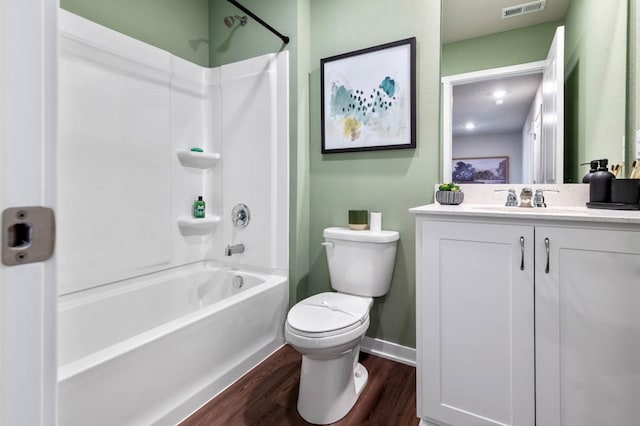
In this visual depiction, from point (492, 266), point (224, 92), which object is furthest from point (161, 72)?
point (492, 266)

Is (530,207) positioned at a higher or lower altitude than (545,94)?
lower

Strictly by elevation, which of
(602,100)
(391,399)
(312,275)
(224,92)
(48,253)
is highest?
(224,92)

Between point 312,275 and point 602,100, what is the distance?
6.30 ft

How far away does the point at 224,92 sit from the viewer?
250cm

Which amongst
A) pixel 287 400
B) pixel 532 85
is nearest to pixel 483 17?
pixel 532 85

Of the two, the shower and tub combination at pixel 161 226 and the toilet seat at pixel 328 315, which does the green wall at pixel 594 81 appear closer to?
the toilet seat at pixel 328 315

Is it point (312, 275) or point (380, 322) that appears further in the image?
point (312, 275)

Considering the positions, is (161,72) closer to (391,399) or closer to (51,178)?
(51,178)

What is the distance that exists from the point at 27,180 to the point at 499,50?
2.13m

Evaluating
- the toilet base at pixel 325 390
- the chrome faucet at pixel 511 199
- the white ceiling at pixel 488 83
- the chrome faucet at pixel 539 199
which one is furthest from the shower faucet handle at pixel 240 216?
the chrome faucet at pixel 539 199

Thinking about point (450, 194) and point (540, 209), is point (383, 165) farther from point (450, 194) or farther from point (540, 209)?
point (540, 209)

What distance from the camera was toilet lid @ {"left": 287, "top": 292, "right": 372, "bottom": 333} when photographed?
150 centimetres

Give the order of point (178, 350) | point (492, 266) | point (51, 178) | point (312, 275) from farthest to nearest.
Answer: point (312, 275) → point (178, 350) → point (492, 266) → point (51, 178)

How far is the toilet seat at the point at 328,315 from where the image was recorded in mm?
1476
